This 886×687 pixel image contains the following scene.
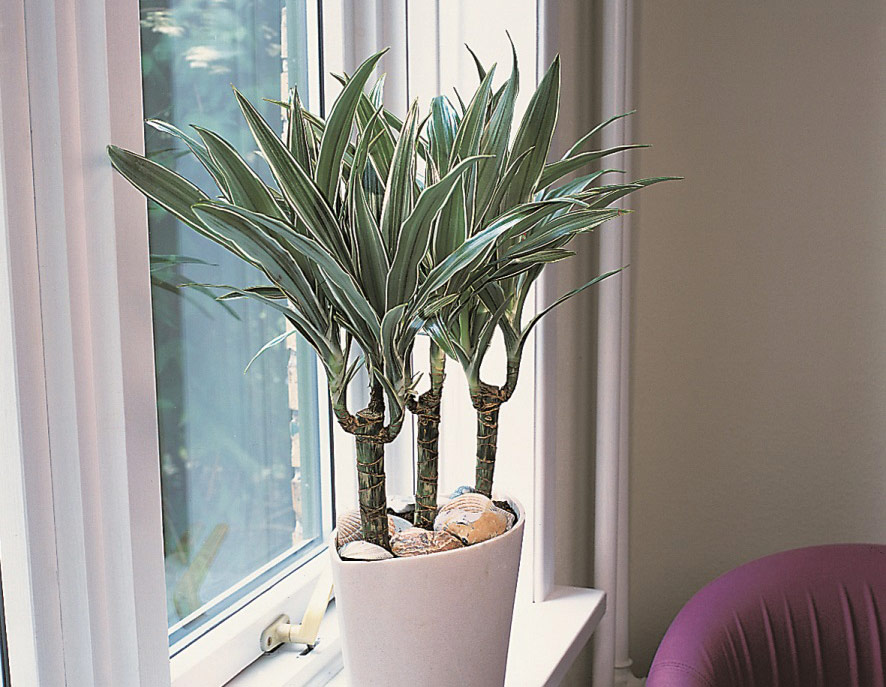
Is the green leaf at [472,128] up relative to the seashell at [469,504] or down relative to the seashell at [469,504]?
up

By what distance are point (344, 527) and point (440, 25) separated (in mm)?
816

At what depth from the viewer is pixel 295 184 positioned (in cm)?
62

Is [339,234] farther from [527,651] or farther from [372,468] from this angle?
[527,651]

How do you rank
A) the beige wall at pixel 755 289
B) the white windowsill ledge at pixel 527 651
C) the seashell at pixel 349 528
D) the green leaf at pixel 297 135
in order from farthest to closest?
the beige wall at pixel 755 289, the white windowsill ledge at pixel 527 651, the seashell at pixel 349 528, the green leaf at pixel 297 135

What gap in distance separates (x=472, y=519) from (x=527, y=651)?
0.51 meters

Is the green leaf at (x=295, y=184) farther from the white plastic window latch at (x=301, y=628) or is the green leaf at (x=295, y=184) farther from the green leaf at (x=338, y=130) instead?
the white plastic window latch at (x=301, y=628)

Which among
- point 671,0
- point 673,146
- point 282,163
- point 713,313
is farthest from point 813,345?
point 282,163

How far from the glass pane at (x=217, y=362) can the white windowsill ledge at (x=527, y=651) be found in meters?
0.10

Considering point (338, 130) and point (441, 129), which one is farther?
point (441, 129)

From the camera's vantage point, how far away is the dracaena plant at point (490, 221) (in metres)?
0.73

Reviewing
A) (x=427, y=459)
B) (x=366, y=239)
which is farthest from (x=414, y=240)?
(x=427, y=459)

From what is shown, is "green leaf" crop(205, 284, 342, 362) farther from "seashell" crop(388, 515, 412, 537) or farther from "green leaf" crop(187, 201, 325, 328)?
"seashell" crop(388, 515, 412, 537)

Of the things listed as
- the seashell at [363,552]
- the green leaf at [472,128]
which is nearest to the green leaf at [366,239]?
the green leaf at [472,128]

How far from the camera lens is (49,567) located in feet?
2.05
